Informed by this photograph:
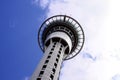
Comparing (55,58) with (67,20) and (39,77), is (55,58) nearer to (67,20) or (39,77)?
(39,77)

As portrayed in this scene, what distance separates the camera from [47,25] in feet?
221

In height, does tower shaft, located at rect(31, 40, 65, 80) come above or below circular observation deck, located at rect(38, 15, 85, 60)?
below

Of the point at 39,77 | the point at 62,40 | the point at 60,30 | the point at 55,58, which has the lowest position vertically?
the point at 39,77

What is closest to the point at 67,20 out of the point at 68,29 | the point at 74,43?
the point at 68,29

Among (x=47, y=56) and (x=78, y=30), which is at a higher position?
(x=78, y=30)

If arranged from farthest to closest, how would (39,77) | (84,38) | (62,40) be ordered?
(84,38) → (62,40) → (39,77)

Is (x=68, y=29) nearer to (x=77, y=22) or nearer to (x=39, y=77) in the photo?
(x=77, y=22)

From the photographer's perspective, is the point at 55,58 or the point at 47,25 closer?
the point at 55,58

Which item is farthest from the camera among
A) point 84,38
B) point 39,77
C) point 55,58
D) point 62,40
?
point 84,38

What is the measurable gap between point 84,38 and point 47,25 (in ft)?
35.1

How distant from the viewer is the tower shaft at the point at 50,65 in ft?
151

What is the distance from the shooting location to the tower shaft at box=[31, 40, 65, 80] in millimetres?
46112

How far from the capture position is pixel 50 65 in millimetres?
49219

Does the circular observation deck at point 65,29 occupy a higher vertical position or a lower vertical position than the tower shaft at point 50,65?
higher
